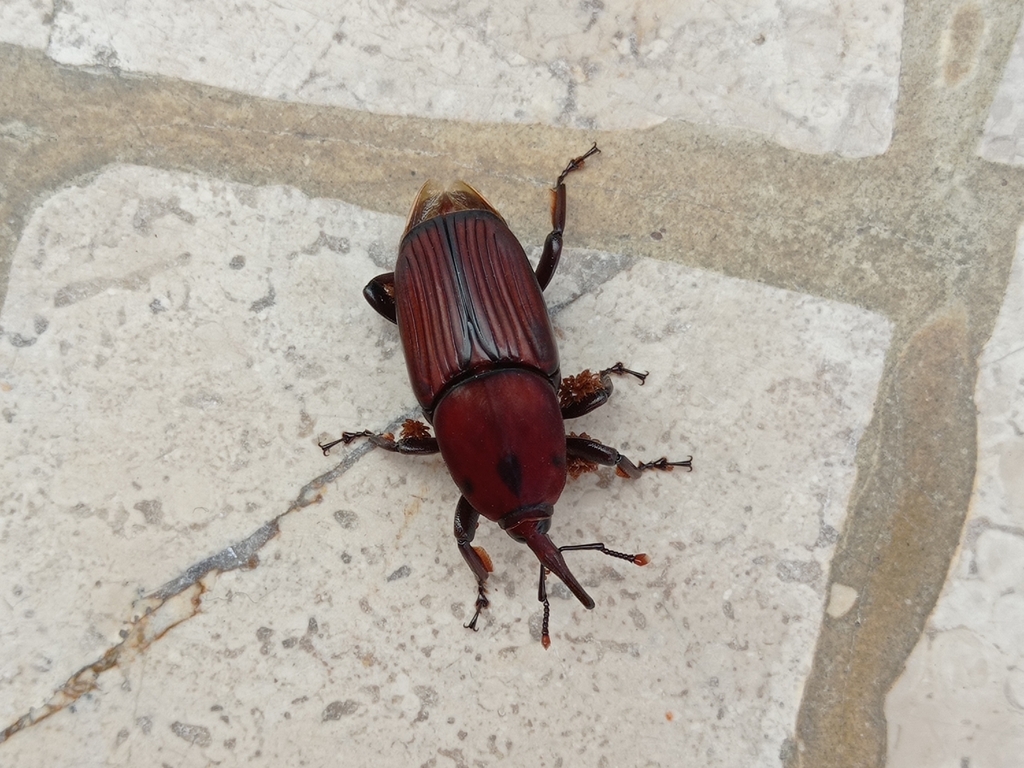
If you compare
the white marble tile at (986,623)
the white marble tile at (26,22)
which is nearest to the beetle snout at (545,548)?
the white marble tile at (986,623)

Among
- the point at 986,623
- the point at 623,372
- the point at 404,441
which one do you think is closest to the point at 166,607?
the point at 404,441

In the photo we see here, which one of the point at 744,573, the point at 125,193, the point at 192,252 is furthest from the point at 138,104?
the point at 744,573

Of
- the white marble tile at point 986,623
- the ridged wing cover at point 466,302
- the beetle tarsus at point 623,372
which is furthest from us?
the beetle tarsus at point 623,372

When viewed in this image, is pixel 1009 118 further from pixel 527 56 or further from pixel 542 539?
pixel 542 539

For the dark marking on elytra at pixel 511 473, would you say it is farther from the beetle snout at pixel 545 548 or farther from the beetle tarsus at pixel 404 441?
the beetle tarsus at pixel 404 441

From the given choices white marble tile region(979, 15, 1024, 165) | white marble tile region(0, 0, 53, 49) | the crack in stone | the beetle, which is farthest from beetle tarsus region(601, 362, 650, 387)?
white marble tile region(0, 0, 53, 49)

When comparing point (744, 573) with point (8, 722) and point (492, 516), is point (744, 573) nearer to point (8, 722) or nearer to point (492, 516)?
point (492, 516)
